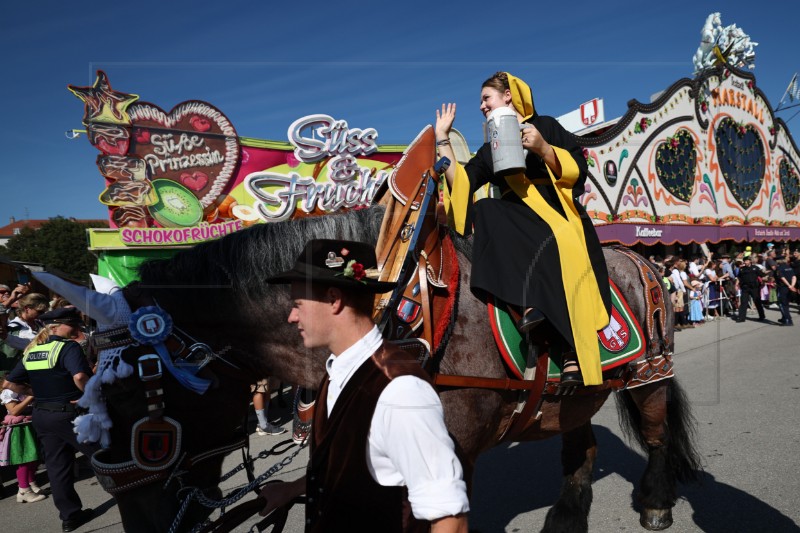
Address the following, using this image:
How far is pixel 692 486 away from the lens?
160 inches

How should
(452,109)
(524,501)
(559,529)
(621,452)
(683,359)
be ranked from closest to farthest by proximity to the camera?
(452,109) → (559,529) → (524,501) → (621,452) → (683,359)

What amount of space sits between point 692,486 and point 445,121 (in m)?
3.57

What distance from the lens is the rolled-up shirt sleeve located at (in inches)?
45.9

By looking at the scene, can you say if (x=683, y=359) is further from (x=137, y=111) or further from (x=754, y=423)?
(x=137, y=111)

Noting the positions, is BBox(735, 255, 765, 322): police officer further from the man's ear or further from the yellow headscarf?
the man's ear

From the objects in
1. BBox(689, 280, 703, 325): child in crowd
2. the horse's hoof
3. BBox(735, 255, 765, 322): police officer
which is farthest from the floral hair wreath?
BBox(735, 255, 765, 322): police officer

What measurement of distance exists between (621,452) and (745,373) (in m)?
3.91

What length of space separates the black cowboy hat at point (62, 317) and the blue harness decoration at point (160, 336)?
3104 millimetres

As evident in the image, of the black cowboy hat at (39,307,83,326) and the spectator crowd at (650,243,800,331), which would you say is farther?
the spectator crowd at (650,243,800,331)

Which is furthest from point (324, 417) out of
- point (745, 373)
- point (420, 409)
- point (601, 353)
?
point (745, 373)

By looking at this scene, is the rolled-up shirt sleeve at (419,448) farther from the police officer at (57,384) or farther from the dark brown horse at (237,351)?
the police officer at (57,384)

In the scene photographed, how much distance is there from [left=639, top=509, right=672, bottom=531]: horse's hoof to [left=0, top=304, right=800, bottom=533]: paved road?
0.07m

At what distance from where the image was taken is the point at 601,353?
2.82 metres

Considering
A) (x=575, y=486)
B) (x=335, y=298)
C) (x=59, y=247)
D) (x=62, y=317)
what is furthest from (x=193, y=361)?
(x=59, y=247)
